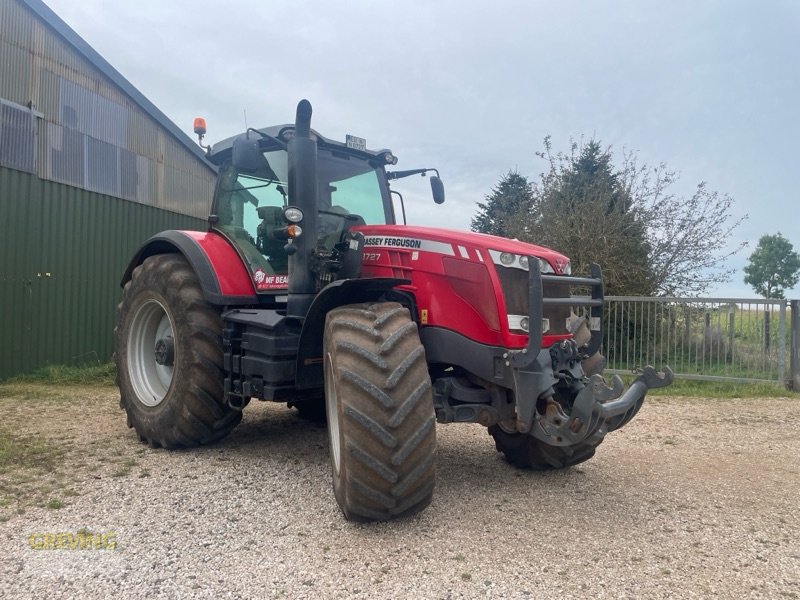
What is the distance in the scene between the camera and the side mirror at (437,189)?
5125 mm

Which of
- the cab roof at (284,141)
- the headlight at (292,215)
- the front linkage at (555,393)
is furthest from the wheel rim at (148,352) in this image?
the front linkage at (555,393)

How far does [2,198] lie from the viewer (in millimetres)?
8375

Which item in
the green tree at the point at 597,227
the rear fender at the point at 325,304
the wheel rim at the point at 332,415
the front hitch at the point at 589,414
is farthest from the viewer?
the green tree at the point at 597,227

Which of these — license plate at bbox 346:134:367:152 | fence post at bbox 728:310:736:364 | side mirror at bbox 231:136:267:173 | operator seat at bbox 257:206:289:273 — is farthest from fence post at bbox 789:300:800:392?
side mirror at bbox 231:136:267:173

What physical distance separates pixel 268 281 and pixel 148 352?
5.01 feet

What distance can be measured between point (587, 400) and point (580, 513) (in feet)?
2.74

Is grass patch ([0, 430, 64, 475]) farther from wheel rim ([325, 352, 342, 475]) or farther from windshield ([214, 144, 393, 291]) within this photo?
wheel rim ([325, 352, 342, 475])

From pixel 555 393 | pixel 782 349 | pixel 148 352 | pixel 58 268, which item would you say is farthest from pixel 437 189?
pixel 58 268

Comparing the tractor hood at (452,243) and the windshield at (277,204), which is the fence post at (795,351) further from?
the windshield at (277,204)

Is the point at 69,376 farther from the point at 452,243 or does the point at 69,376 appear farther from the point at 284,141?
the point at 452,243

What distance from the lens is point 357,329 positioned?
10.6ft

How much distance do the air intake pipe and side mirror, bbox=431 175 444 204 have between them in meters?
1.40

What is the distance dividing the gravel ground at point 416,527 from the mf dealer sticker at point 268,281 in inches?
51.5

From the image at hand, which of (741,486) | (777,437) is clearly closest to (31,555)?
(741,486)
